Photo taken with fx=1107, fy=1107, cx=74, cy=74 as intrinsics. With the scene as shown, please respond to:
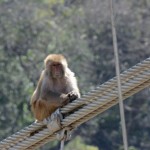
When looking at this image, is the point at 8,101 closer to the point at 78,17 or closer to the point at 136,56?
the point at 136,56

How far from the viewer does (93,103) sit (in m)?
7.83

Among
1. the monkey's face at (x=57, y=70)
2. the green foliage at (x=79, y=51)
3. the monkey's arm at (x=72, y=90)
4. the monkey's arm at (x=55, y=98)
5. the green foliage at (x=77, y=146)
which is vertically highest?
the monkey's face at (x=57, y=70)

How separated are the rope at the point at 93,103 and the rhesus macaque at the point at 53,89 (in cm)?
99

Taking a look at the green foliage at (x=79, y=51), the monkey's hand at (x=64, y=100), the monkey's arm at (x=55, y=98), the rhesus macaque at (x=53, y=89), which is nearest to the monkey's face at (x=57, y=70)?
the rhesus macaque at (x=53, y=89)

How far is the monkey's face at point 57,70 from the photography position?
993cm

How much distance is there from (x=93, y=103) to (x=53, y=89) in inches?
76.5

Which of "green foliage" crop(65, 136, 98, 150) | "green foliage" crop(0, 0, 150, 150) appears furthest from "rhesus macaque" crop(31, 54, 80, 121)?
"green foliage" crop(0, 0, 150, 150)

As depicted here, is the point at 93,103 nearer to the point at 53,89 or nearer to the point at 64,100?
the point at 64,100

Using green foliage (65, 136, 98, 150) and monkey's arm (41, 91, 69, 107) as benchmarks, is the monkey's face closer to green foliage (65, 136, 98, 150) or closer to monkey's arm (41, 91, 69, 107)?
monkey's arm (41, 91, 69, 107)

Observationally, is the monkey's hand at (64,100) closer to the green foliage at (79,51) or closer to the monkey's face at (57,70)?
the monkey's face at (57,70)

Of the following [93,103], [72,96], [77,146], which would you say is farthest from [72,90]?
[77,146]

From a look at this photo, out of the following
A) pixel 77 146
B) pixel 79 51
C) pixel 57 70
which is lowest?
pixel 77 146

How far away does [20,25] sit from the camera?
3123 centimetres

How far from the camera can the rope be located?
7605 mm
